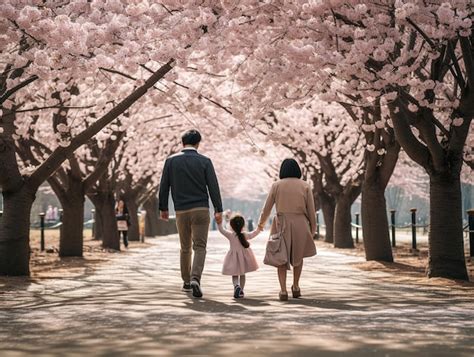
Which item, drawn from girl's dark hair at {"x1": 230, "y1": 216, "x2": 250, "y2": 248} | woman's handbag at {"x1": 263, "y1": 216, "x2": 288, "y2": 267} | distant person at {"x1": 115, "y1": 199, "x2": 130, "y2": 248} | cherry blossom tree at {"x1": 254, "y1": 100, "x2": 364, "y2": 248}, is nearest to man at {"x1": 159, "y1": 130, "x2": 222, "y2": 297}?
girl's dark hair at {"x1": 230, "y1": 216, "x2": 250, "y2": 248}

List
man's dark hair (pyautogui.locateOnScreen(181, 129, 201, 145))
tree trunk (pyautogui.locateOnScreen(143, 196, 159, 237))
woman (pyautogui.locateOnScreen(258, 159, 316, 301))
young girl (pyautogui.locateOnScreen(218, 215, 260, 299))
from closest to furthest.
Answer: woman (pyautogui.locateOnScreen(258, 159, 316, 301)), young girl (pyautogui.locateOnScreen(218, 215, 260, 299)), man's dark hair (pyautogui.locateOnScreen(181, 129, 201, 145)), tree trunk (pyautogui.locateOnScreen(143, 196, 159, 237))

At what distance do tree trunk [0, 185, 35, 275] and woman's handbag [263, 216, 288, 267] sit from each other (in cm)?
568

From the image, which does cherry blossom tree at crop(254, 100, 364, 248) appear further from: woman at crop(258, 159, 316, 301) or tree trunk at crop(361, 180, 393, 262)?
woman at crop(258, 159, 316, 301)

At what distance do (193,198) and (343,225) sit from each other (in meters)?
17.6

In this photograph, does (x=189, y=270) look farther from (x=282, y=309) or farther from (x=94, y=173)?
(x=94, y=173)

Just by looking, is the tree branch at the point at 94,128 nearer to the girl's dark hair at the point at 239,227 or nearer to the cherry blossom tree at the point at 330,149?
the girl's dark hair at the point at 239,227

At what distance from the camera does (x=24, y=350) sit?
19.9ft

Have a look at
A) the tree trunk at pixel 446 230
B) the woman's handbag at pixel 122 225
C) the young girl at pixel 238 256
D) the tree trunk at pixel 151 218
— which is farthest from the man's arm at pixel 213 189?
the tree trunk at pixel 151 218

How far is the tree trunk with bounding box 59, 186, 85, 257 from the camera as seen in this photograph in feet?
68.9

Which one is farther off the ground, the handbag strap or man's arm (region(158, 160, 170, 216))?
man's arm (region(158, 160, 170, 216))

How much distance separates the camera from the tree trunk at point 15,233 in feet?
45.4

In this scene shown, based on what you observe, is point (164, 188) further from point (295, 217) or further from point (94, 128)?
point (94, 128)

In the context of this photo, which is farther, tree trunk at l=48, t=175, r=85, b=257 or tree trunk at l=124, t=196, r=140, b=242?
tree trunk at l=124, t=196, r=140, b=242

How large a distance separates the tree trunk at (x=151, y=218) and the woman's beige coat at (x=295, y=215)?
3310 cm
